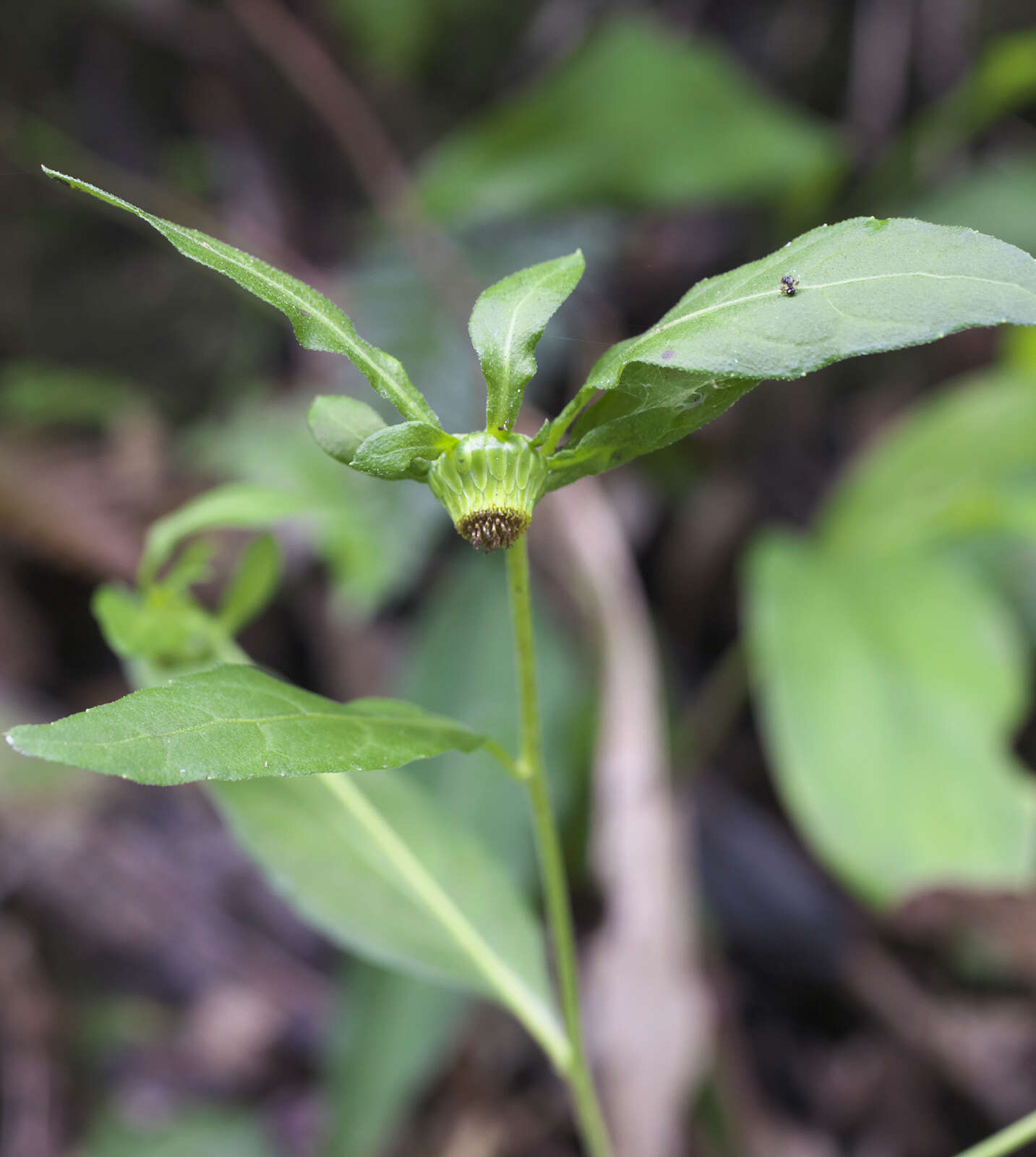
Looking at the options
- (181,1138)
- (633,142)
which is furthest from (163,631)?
(633,142)

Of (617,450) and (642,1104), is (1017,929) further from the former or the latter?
(617,450)

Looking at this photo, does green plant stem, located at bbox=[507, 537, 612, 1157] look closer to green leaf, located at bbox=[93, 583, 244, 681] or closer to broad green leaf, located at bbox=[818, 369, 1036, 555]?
green leaf, located at bbox=[93, 583, 244, 681]

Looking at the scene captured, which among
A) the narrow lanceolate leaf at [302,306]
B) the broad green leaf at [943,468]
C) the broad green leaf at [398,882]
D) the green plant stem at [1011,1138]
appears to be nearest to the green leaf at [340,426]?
the narrow lanceolate leaf at [302,306]

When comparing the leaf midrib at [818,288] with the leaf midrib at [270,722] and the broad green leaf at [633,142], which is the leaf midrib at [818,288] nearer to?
the leaf midrib at [270,722]

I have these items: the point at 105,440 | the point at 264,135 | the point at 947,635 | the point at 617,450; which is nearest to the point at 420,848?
the point at 617,450

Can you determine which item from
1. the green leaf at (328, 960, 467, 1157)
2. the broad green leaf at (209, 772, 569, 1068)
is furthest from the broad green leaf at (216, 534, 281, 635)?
the green leaf at (328, 960, 467, 1157)
